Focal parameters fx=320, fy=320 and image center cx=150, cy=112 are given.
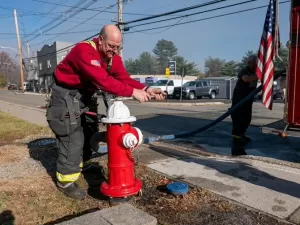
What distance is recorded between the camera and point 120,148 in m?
3.29

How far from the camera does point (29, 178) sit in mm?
4262

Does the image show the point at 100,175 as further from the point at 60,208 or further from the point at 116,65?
the point at 116,65

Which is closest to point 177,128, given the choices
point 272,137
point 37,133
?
point 272,137

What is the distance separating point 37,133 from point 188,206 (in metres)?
5.93

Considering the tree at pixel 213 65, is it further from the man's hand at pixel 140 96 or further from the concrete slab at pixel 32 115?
the man's hand at pixel 140 96

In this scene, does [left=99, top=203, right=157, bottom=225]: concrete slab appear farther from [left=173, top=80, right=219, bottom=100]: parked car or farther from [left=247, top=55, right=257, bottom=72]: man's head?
[left=173, top=80, right=219, bottom=100]: parked car

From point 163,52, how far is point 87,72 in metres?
109

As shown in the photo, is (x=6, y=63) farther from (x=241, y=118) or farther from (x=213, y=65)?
(x=241, y=118)

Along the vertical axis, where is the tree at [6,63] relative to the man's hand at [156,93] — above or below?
above

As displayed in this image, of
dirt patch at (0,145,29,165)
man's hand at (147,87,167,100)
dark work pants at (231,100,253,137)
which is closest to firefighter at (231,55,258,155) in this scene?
Answer: dark work pants at (231,100,253,137)

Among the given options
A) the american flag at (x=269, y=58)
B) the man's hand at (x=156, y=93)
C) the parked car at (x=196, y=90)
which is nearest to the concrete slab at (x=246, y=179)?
the american flag at (x=269, y=58)

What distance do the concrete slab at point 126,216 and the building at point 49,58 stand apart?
5760 centimetres

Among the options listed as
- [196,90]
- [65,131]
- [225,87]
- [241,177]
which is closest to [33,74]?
[225,87]

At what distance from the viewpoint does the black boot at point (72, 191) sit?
3.55 metres
